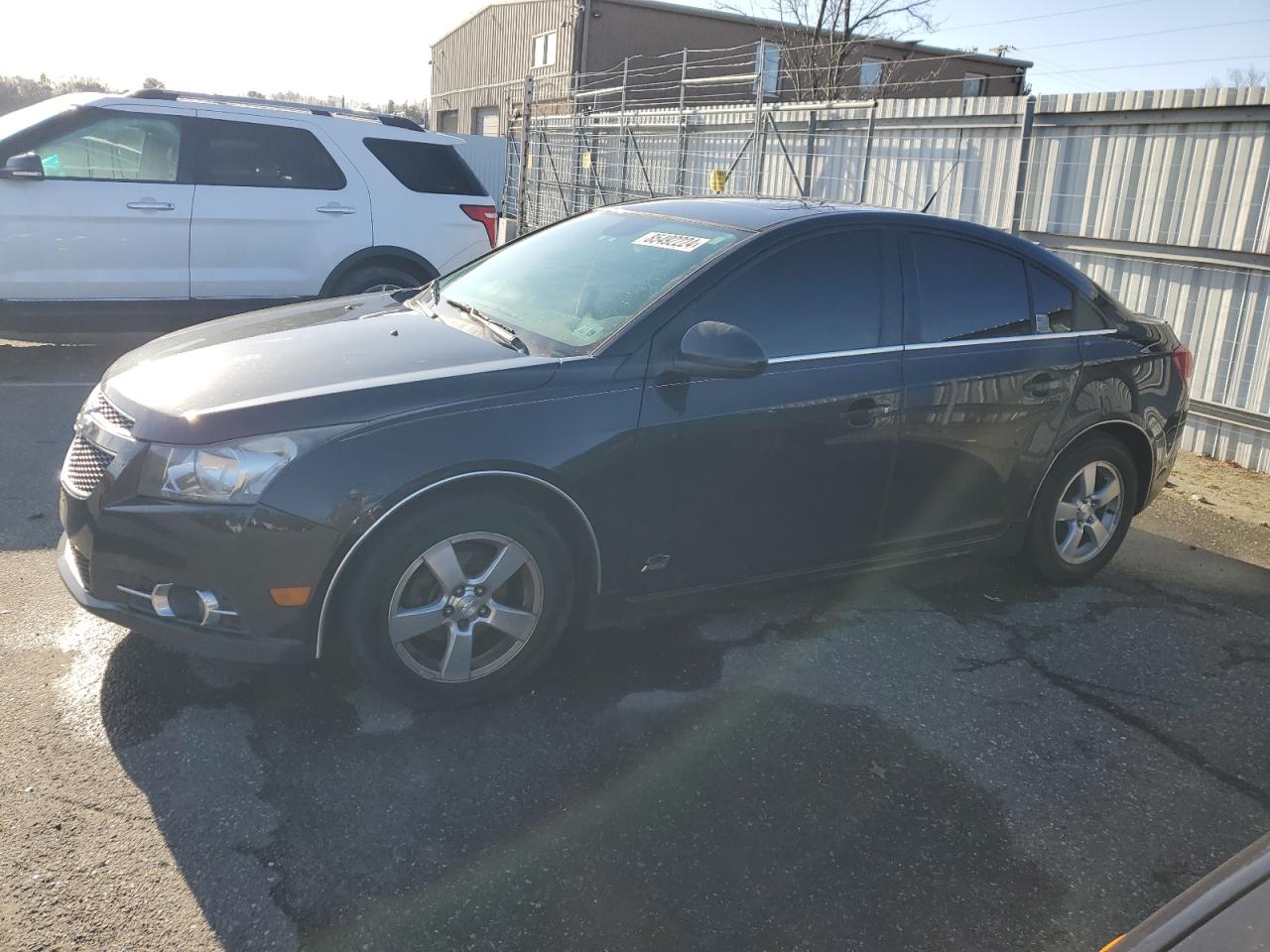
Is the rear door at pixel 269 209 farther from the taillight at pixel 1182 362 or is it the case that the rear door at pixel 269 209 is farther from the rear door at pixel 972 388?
the taillight at pixel 1182 362

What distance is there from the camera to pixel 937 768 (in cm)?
337

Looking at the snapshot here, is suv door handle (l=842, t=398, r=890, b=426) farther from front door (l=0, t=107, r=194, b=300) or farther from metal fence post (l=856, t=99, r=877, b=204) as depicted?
metal fence post (l=856, t=99, r=877, b=204)

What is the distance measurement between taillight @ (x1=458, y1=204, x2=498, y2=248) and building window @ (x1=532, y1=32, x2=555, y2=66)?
22.1m

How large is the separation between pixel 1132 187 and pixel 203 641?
758cm

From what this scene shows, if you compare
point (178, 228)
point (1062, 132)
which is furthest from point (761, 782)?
point (1062, 132)

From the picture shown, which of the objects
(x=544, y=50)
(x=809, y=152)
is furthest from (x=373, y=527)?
(x=544, y=50)

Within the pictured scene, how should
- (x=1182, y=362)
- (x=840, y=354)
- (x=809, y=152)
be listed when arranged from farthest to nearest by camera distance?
(x=809, y=152) → (x=1182, y=362) → (x=840, y=354)

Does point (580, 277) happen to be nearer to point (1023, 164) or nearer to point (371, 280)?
point (371, 280)

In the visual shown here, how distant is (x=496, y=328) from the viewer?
3918 mm

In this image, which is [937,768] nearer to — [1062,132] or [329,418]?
[329,418]

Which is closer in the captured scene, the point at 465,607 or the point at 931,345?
the point at 465,607

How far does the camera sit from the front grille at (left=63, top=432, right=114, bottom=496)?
3275mm

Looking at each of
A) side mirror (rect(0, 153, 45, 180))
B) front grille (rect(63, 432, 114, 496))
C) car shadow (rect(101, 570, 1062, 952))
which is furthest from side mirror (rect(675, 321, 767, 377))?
side mirror (rect(0, 153, 45, 180))

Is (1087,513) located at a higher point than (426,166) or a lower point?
lower
